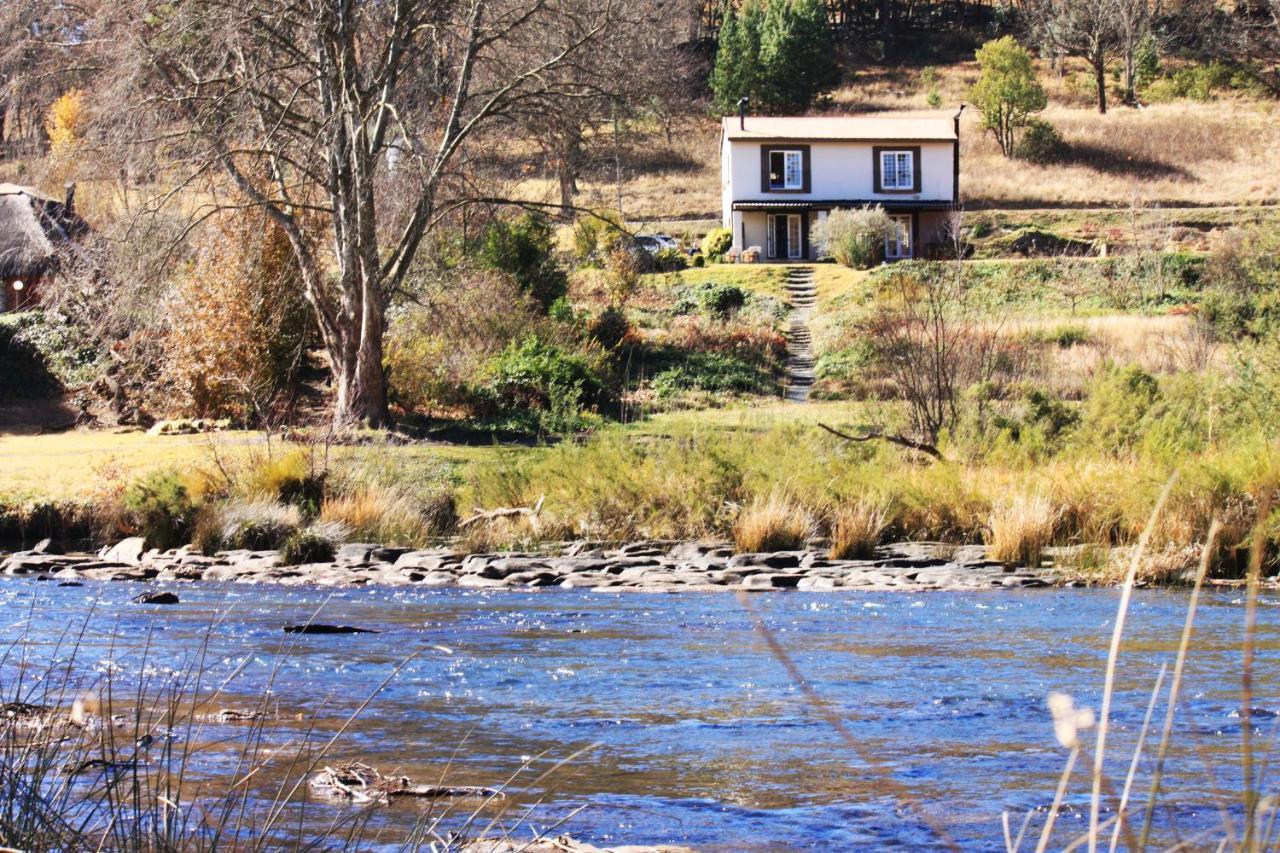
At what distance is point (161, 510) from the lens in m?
19.4

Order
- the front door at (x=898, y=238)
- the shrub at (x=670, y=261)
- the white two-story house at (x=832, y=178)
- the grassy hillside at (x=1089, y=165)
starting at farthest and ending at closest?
the grassy hillside at (x=1089, y=165) < the white two-story house at (x=832, y=178) < the front door at (x=898, y=238) < the shrub at (x=670, y=261)

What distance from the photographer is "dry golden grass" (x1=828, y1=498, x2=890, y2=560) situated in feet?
57.4

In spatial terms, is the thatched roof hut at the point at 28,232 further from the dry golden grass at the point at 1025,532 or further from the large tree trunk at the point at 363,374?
the dry golden grass at the point at 1025,532

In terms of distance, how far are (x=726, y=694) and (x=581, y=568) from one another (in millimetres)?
7800

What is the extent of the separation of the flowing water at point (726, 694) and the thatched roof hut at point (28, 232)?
2963 centimetres

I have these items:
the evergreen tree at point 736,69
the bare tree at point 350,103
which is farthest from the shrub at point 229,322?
the evergreen tree at point 736,69

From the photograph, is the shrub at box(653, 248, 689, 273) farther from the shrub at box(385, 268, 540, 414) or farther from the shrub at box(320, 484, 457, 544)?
the shrub at box(320, 484, 457, 544)

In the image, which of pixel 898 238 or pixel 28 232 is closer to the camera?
pixel 28 232

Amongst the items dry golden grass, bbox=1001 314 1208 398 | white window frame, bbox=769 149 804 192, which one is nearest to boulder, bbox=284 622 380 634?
dry golden grass, bbox=1001 314 1208 398

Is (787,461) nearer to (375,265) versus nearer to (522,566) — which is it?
(522,566)

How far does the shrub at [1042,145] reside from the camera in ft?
255

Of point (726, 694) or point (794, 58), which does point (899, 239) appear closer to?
point (794, 58)

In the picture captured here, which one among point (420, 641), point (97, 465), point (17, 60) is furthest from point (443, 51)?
point (420, 641)

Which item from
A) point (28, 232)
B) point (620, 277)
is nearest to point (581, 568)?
point (620, 277)
